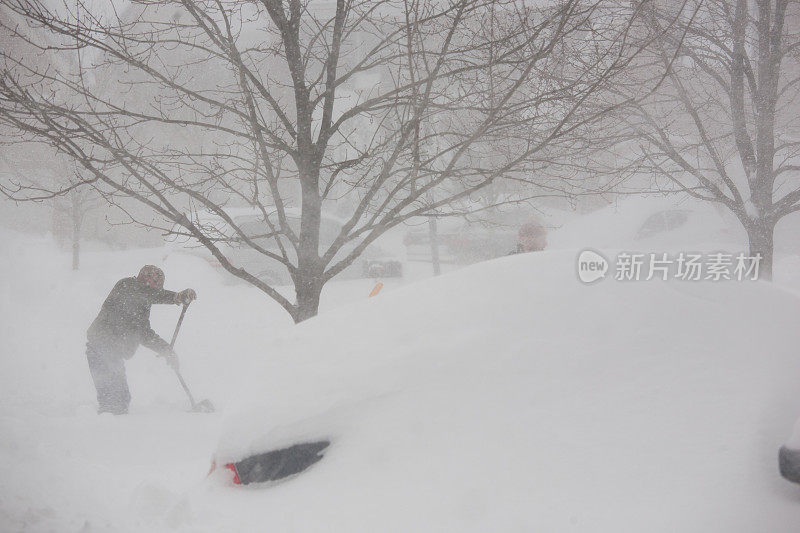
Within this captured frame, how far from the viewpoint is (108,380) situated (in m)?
5.10

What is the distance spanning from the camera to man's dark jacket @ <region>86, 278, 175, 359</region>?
4992mm

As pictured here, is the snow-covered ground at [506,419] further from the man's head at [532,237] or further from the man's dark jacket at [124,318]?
the man's dark jacket at [124,318]

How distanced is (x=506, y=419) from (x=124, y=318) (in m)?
4.57

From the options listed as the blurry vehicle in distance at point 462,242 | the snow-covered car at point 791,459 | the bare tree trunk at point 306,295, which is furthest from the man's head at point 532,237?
the blurry vehicle in distance at point 462,242

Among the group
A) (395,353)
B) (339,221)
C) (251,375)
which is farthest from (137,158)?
(339,221)

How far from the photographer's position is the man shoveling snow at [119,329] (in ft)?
16.4

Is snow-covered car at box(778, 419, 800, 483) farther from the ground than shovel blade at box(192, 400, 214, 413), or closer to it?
farther from the ground

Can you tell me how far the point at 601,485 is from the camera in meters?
1.64

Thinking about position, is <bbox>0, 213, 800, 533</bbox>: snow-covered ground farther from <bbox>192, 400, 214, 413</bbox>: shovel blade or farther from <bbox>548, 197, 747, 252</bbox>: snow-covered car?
<bbox>548, 197, 747, 252</bbox>: snow-covered car

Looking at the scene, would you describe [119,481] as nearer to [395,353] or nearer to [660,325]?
[395,353]

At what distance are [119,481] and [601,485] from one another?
243 centimetres

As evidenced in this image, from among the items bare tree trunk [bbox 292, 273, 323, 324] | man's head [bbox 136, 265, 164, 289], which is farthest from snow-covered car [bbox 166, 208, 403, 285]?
bare tree trunk [bbox 292, 273, 323, 324]

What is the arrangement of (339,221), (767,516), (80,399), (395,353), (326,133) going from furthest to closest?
(339,221), (80,399), (326,133), (395,353), (767,516)

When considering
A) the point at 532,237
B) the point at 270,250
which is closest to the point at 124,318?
the point at 532,237
